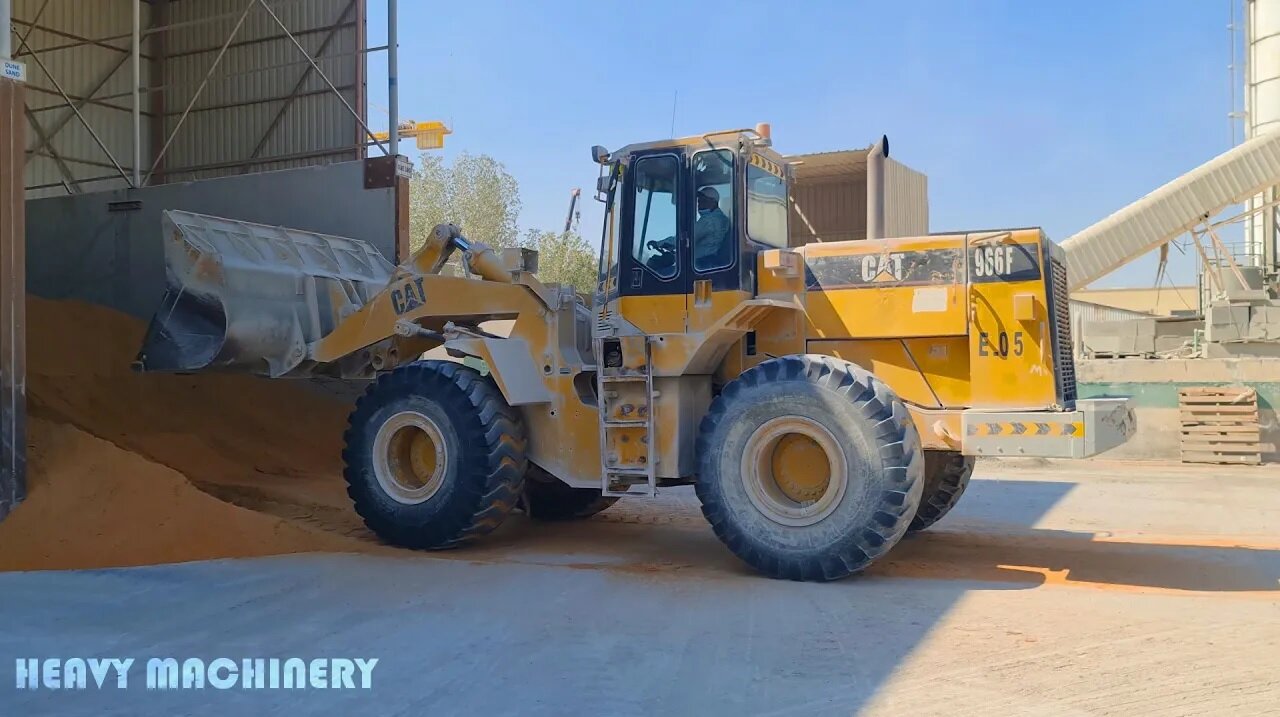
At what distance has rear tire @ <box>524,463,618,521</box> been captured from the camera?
364 inches

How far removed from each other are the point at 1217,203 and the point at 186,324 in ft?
65.2

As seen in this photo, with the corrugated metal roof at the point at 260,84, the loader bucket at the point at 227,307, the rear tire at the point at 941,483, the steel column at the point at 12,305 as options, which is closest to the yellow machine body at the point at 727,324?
the rear tire at the point at 941,483

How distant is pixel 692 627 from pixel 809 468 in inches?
68.5

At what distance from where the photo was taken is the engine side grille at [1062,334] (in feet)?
21.9

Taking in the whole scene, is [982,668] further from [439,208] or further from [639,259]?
[439,208]

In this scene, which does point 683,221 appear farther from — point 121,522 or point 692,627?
point 121,522

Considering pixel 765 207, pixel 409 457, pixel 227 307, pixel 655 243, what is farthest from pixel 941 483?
pixel 227 307

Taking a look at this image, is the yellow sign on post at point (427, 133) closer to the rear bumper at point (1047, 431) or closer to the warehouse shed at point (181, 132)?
the warehouse shed at point (181, 132)

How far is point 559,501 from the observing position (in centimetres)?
934

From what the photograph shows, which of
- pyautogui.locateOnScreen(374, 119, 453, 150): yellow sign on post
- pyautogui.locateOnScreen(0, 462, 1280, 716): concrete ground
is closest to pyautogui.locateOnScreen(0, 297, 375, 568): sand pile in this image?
pyautogui.locateOnScreen(0, 462, 1280, 716): concrete ground

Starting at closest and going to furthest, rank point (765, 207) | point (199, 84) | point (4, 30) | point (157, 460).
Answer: point (765, 207)
point (4, 30)
point (157, 460)
point (199, 84)

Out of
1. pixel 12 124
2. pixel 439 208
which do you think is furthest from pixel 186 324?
pixel 439 208

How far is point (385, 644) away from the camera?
5.14 m

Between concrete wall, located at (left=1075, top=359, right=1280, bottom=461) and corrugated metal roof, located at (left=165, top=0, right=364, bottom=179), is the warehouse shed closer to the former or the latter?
corrugated metal roof, located at (left=165, top=0, right=364, bottom=179)
